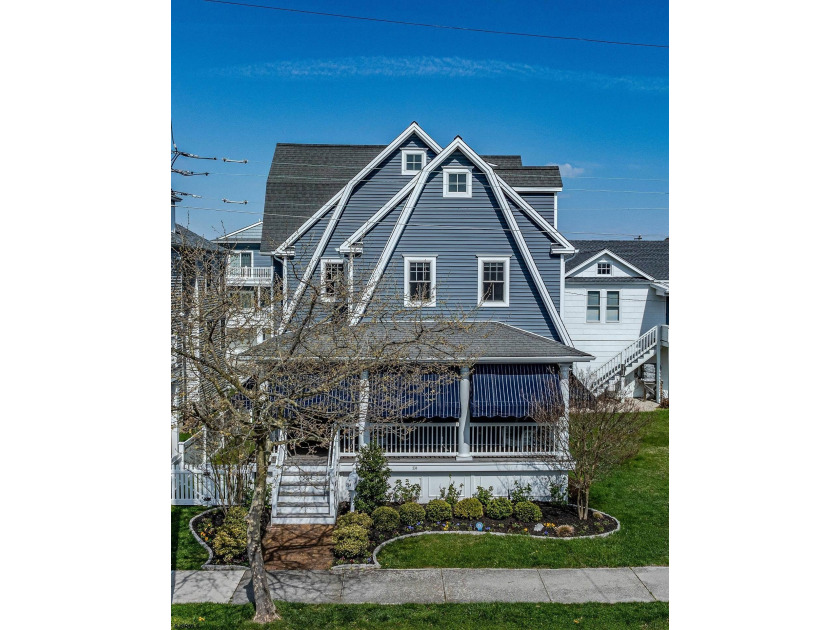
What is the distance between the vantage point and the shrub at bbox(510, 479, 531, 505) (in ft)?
29.3

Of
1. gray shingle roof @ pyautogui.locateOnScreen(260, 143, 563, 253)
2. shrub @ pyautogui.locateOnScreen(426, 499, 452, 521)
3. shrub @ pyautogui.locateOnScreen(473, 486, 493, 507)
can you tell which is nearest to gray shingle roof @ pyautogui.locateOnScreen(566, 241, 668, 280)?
gray shingle roof @ pyautogui.locateOnScreen(260, 143, 563, 253)

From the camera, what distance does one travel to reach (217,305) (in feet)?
18.9

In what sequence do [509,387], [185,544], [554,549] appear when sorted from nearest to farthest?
[554,549]
[185,544]
[509,387]

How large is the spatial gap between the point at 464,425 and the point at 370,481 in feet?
5.57

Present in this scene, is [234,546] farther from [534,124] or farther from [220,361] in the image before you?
[534,124]

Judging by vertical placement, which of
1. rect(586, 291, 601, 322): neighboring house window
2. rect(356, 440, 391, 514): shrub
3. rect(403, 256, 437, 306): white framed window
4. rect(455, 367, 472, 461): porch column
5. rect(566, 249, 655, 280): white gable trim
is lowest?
rect(356, 440, 391, 514): shrub

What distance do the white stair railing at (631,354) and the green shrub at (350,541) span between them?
7.05 meters

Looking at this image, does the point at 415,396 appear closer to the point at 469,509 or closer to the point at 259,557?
the point at 469,509

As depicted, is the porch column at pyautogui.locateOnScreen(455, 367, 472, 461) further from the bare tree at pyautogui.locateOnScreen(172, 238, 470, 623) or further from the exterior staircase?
the exterior staircase

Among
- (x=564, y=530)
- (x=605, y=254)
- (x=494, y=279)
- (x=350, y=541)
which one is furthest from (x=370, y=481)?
(x=605, y=254)

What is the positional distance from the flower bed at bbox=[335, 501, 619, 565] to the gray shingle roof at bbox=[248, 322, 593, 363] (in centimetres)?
220

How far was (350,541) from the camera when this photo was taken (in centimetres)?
717

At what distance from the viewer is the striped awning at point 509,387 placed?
8727 millimetres
